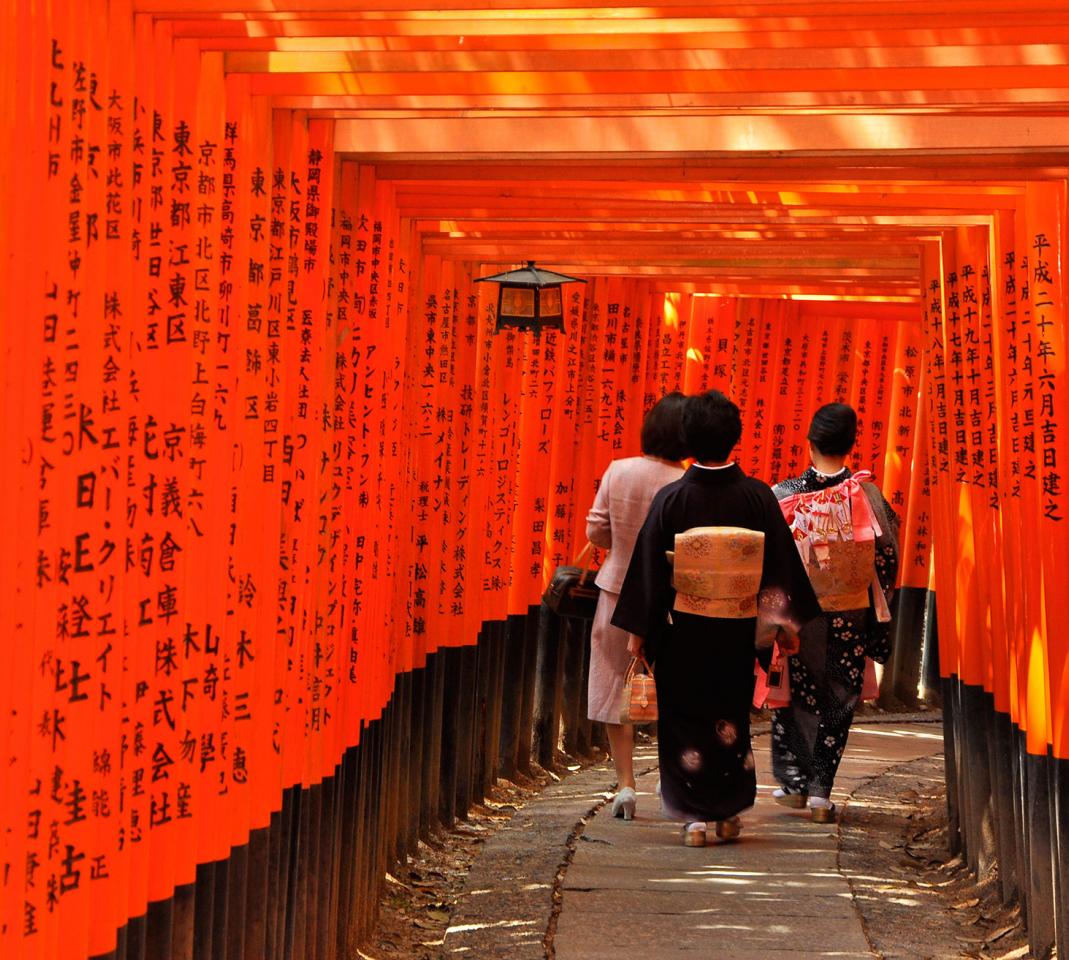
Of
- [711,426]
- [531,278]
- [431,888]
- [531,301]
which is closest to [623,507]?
[711,426]

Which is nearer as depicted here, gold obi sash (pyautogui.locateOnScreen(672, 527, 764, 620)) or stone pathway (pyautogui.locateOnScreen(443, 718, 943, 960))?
stone pathway (pyautogui.locateOnScreen(443, 718, 943, 960))

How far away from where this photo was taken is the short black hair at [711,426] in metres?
8.38

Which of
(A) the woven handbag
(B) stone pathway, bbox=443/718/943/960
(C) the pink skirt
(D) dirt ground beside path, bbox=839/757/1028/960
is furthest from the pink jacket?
(D) dirt ground beside path, bbox=839/757/1028/960

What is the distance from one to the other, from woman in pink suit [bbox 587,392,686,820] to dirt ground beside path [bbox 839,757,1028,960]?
1.27m

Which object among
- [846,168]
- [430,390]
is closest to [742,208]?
[846,168]

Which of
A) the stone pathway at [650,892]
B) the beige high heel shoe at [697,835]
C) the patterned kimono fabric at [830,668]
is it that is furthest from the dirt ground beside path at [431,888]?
the patterned kimono fabric at [830,668]

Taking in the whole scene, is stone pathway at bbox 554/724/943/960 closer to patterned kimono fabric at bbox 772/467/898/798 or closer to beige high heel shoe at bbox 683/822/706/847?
beige high heel shoe at bbox 683/822/706/847

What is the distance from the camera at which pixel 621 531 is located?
9.39 meters

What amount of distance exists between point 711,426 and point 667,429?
3.26 feet

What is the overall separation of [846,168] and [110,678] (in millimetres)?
4172

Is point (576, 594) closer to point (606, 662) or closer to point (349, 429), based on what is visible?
point (606, 662)

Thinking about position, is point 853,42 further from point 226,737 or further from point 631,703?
point 631,703

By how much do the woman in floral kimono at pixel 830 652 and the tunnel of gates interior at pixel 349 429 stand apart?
1.29 ft

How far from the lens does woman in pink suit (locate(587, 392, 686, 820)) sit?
30.7 ft
